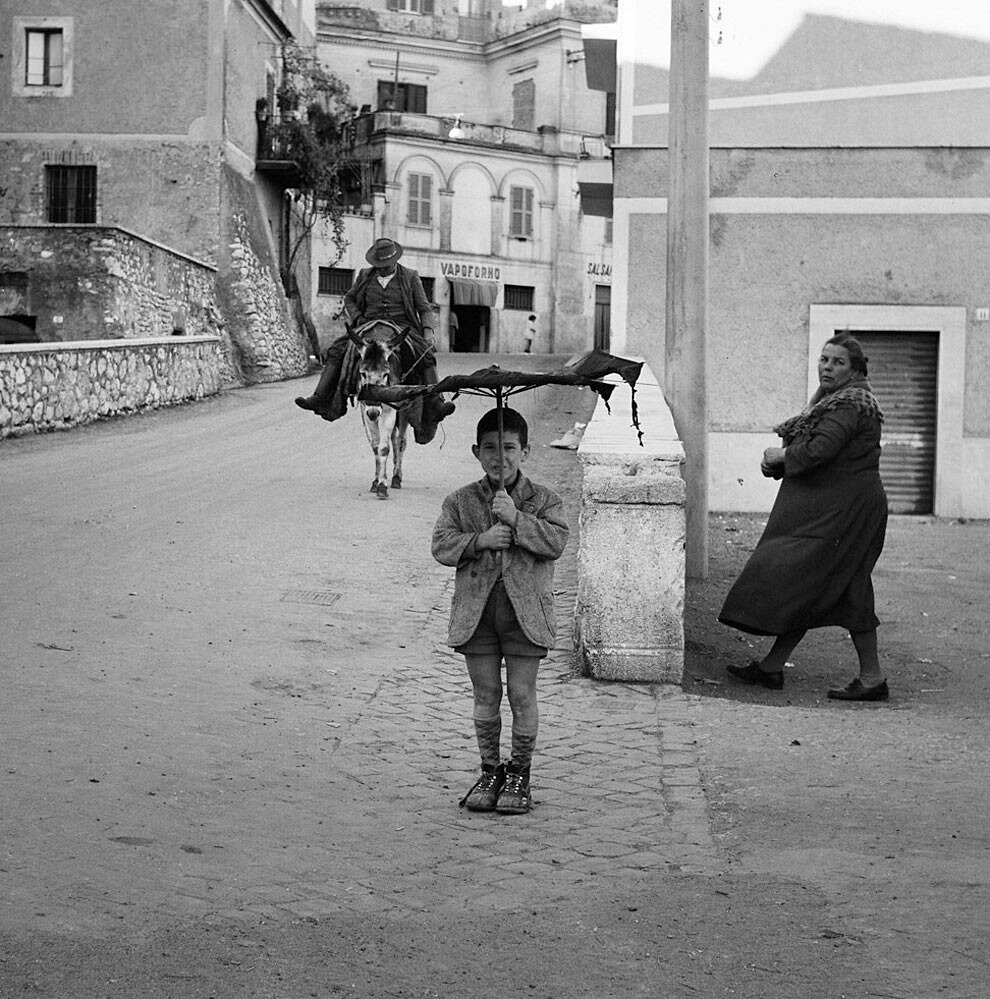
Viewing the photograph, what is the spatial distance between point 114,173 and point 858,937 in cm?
3026

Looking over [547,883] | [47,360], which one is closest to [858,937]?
[547,883]

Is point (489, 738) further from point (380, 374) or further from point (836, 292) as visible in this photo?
point (836, 292)

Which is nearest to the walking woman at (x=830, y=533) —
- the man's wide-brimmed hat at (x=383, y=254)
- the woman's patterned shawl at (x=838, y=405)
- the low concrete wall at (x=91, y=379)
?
the woman's patterned shawl at (x=838, y=405)

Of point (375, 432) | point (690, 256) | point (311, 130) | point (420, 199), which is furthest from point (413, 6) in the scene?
point (690, 256)

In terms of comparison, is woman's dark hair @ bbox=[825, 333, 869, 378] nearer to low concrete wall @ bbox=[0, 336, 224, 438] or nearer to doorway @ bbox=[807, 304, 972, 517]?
doorway @ bbox=[807, 304, 972, 517]

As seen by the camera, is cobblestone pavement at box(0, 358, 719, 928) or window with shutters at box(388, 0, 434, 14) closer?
cobblestone pavement at box(0, 358, 719, 928)

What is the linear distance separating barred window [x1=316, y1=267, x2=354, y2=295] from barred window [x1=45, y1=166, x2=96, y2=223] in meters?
16.3

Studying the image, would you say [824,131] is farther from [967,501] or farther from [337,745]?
[337,745]

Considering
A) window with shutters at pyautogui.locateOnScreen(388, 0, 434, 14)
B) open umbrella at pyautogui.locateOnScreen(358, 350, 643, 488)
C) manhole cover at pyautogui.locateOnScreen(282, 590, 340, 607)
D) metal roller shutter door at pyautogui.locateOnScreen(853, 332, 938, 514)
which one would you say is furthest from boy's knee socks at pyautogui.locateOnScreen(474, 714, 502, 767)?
window with shutters at pyautogui.locateOnScreen(388, 0, 434, 14)

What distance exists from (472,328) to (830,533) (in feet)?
151

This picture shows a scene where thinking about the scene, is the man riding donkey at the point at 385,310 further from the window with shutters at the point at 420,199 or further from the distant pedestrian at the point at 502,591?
the window with shutters at the point at 420,199

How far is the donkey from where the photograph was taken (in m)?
12.8

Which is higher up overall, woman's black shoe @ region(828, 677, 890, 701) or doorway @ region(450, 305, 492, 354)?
doorway @ region(450, 305, 492, 354)

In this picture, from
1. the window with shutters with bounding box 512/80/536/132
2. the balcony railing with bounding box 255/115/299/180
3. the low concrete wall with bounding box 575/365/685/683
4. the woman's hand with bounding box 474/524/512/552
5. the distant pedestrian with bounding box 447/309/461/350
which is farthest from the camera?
the window with shutters with bounding box 512/80/536/132
